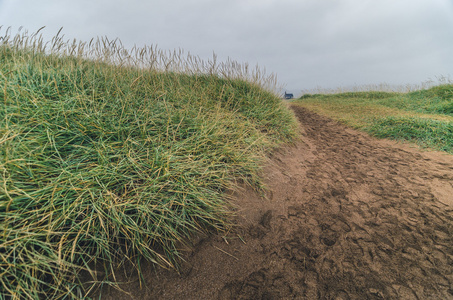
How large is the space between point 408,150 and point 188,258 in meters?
4.75

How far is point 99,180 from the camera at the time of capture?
1982 mm

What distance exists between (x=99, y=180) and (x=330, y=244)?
2251 mm

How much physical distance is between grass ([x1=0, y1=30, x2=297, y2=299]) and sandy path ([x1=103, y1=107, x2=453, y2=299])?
0.25 meters

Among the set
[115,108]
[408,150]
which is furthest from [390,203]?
[115,108]

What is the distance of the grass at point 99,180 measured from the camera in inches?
62.1

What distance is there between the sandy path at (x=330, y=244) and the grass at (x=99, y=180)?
25 centimetres

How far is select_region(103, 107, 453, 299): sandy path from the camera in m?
1.70

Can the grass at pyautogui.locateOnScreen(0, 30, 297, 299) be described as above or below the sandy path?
above

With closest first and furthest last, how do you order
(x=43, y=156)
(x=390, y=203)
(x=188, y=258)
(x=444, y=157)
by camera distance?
(x=188, y=258)
(x=43, y=156)
(x=390, y=203)
(x=444, y=157)

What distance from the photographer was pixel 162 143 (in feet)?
8.42

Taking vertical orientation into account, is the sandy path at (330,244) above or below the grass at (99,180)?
below

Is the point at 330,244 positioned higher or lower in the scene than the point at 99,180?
lower

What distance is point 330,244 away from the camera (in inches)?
84.1

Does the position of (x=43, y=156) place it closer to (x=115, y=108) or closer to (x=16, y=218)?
(x=16, y=218)
